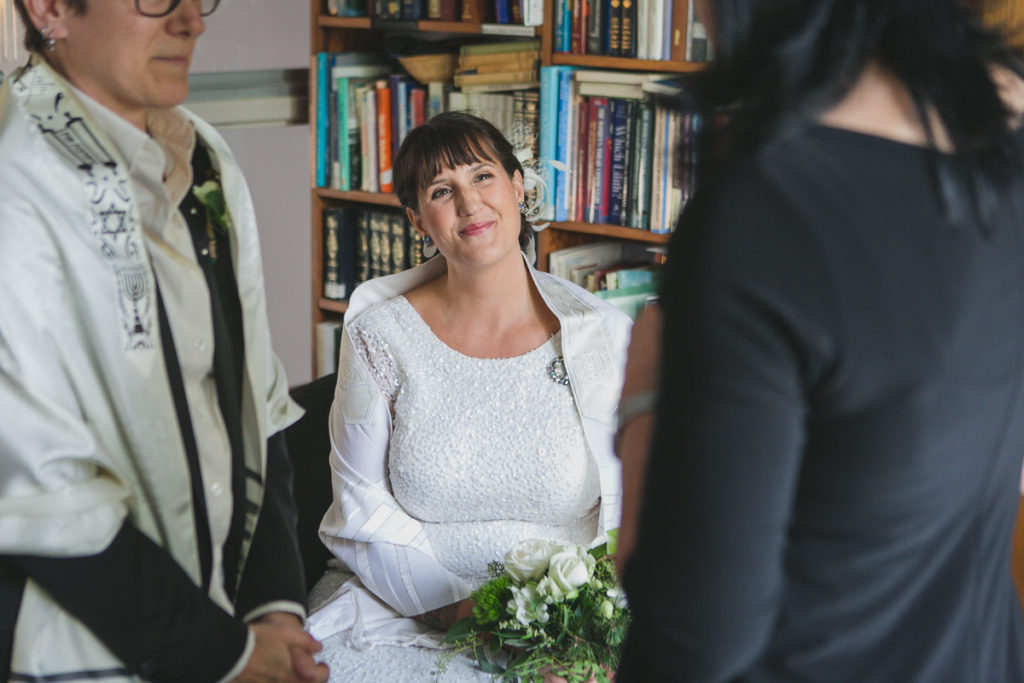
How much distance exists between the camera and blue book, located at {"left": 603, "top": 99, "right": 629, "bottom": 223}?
253 centimetres

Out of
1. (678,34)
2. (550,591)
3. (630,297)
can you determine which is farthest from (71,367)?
(678,34)

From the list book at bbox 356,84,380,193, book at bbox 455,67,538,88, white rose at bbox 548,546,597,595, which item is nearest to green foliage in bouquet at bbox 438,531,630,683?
white rose at bbox 548,546,597,595

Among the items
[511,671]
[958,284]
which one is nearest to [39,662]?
[958,284]

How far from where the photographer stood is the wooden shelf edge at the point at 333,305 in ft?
9.92

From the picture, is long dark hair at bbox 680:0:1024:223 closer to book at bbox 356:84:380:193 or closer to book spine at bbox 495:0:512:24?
book spine at bbox 495:0:512:24

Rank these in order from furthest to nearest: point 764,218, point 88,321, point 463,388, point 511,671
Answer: point 463,388 < point 511,671 < point 88,321 < point 764,218

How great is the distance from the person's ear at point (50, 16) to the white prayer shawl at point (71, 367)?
0.03 metres

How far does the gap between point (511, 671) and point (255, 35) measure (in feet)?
3.73

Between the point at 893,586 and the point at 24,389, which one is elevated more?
the point at 24,389

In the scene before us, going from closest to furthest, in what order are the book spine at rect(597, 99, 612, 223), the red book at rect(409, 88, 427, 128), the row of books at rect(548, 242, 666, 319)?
the book spine at rect(597, 99, 612, 223) < the row of books at rect(548, 242, 666, 319) < the red book at rect(409, 88, 427, 128)

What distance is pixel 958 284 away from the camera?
0.63 m

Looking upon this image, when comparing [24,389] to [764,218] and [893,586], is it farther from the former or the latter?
[893,586]

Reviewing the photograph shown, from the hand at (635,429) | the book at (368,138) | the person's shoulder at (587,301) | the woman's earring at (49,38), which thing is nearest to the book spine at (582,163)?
the person's shoulder at (587,301)

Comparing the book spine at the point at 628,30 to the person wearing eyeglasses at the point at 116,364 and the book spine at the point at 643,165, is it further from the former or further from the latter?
the person wearing eyeglasses at the point at 116,364
